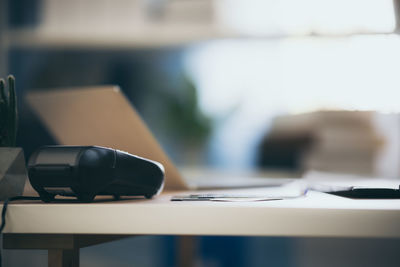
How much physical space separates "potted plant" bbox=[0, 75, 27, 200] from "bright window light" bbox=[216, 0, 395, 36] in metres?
1.64

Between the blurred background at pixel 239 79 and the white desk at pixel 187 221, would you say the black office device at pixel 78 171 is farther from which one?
the blurred background at pixel 239 79

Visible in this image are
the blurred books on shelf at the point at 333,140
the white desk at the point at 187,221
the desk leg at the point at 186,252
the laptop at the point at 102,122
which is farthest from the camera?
the blurred books on shelf at the point at 333,140

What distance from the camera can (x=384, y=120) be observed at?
208 cm

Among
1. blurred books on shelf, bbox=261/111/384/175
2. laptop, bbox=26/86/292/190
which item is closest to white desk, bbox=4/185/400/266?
laptop, bbox=26/86/292/190

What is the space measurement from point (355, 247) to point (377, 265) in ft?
0.41

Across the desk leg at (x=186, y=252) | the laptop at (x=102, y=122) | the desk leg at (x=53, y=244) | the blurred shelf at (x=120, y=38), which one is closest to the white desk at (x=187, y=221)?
the desk leg at (x=53, y=244)

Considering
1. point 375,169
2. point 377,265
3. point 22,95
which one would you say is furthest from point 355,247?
point 22,95

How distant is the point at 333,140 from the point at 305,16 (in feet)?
2.15

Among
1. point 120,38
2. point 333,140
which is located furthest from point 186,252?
point 120,38

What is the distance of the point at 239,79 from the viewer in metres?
2.33

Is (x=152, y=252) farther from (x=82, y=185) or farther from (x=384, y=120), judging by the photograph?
(x=82, y=185)

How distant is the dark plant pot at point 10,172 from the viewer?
0.52 m

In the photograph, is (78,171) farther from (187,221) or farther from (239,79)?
(239,79)

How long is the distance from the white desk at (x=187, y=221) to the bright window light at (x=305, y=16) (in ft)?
5.69
